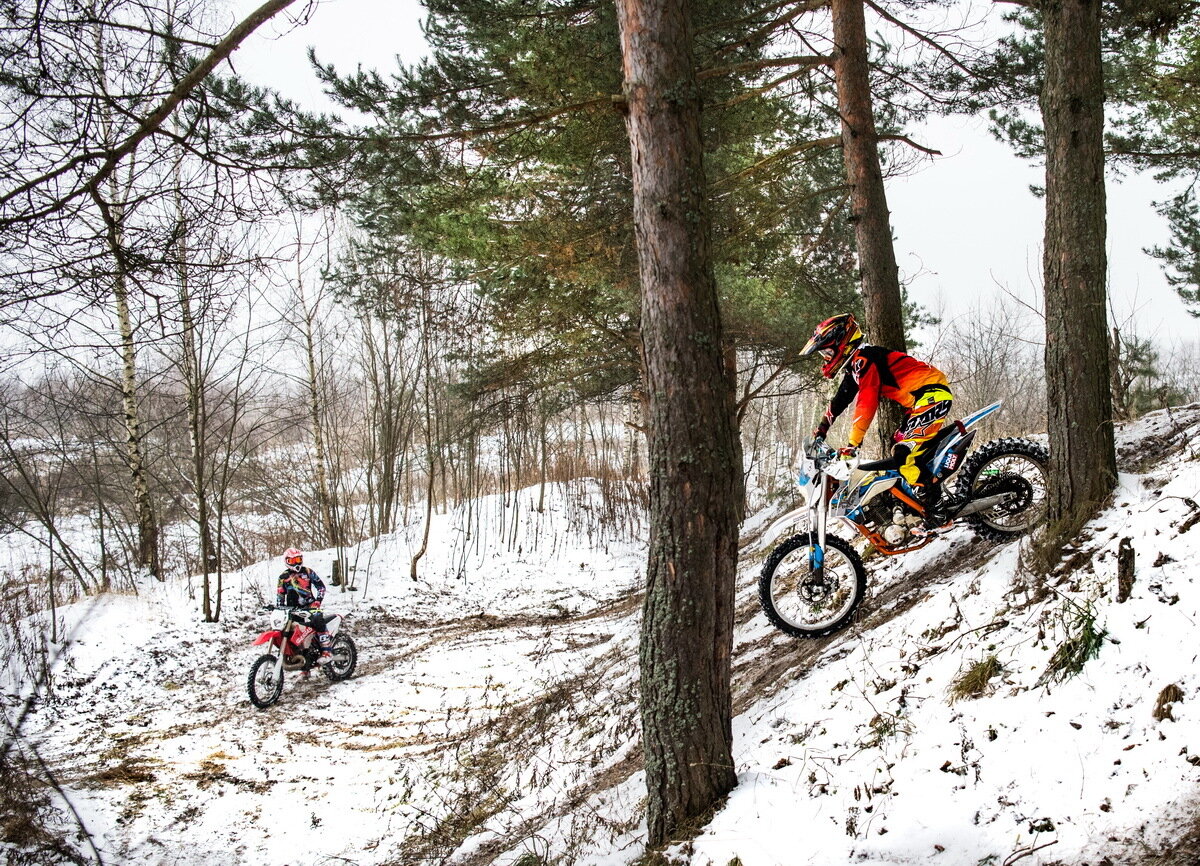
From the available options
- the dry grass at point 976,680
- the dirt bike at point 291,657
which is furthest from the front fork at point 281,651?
the dry grass at point 976,680

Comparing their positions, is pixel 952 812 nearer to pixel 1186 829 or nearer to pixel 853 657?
pixel 1186 829

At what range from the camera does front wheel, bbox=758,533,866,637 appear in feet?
18.8

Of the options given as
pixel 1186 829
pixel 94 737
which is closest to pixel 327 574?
pixel 94 737

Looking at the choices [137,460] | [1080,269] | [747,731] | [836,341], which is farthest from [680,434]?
[137,460]

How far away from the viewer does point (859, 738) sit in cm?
407

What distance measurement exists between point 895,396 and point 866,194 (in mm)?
2708

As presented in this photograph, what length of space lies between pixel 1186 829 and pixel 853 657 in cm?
252

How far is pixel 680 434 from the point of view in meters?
3.91

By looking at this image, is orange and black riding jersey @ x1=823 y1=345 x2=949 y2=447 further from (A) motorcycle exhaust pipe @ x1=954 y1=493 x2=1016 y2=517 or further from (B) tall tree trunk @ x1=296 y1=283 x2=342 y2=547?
(B) tall tree trunk @ x1=296 y1=283 x2=342 y2=547

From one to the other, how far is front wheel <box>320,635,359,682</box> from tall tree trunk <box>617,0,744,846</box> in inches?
313

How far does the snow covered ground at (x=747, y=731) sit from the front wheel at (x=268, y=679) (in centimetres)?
26

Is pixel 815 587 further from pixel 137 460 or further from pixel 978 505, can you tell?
pixel 137 460

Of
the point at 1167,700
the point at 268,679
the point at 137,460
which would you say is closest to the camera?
the point at 1167,700

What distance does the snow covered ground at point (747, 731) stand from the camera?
317cm
